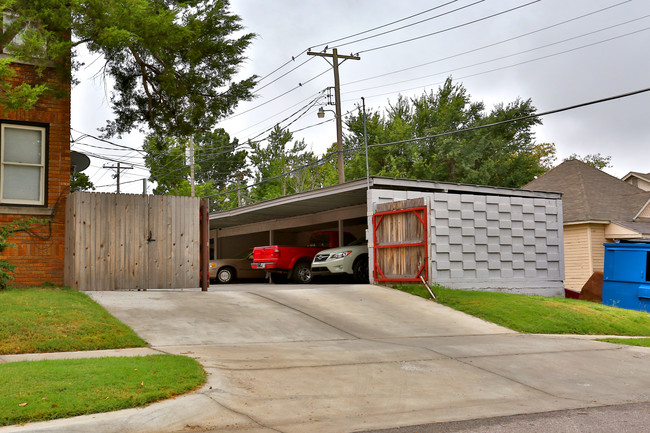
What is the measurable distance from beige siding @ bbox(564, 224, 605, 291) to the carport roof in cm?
636

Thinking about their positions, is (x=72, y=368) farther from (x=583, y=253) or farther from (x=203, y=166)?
(x=203, y=166)

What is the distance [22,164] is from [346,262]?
31.6 ft

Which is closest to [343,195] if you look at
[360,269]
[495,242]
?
[360,269]

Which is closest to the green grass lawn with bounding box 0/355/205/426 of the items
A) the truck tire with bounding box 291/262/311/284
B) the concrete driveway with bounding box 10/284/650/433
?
the concrete driveway with bounding box 10/284/650/433

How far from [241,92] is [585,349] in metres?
8.93

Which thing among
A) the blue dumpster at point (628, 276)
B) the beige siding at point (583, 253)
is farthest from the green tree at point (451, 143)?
the blue dumpster at point (628, 276)

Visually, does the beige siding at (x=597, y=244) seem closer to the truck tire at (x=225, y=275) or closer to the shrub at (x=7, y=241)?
the truck tire at (x=225, y=275)

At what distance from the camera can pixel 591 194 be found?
27.3 m

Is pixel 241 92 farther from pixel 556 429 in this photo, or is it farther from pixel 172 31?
pixel 556 429

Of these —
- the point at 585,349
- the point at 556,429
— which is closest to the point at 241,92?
the point at 585,349

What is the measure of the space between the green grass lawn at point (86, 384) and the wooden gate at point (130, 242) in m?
5.93

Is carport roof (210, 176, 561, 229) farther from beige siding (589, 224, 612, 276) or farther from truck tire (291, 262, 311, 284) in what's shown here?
beige siding (589, 224, 612, 276)

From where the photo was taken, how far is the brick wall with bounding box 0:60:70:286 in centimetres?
1227

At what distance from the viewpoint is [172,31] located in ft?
35.6
